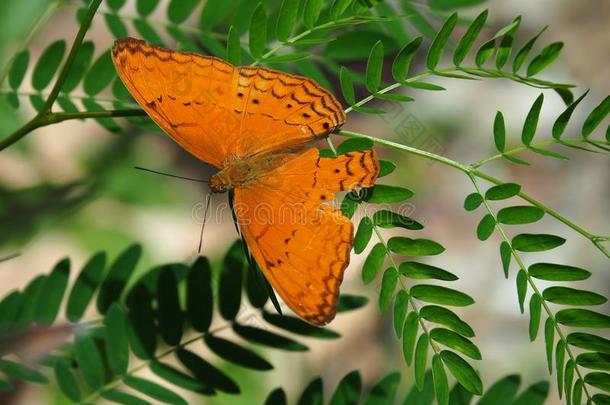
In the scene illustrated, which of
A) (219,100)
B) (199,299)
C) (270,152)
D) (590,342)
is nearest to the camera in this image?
(590,342)

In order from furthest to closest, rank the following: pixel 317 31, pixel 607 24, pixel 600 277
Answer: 1. pixel 607 24
2. pixel 600 277
3. pixel 317 31

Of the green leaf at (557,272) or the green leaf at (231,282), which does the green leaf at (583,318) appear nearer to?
the green leaf at (557,272)

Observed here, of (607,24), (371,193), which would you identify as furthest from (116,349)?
(607,24)

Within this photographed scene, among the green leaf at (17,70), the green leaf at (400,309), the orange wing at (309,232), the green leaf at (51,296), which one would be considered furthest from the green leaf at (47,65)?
the green leaf at (400,309)

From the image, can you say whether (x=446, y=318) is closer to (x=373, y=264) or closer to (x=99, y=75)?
(x=373, y=264)

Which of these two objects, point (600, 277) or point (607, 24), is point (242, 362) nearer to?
point (600, 277)

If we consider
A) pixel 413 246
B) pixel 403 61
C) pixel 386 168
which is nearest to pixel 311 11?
pixel 403 61
